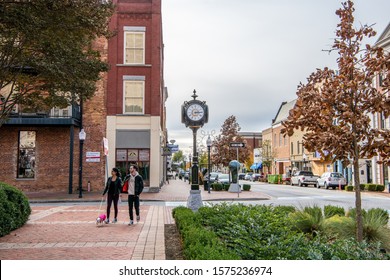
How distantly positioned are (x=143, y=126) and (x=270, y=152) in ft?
116

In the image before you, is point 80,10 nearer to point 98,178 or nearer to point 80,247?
point 80,247

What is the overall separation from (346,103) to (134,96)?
1954 centimetres

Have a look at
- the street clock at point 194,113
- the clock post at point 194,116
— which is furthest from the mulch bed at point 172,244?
the street clock at point 194,113

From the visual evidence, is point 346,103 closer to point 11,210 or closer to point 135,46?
point 11,210

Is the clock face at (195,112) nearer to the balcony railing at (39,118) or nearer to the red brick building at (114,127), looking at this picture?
the balcony railing at (39,118)

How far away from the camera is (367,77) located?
6.04 metres

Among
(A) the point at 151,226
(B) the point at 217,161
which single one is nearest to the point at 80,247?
(A) the point at 151,226

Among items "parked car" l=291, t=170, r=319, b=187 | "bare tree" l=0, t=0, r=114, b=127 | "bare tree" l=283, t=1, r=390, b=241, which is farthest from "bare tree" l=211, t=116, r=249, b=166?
"bare tree" l=283, t=1, r=390, b=241

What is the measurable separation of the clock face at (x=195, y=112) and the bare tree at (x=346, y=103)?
16.2 ft

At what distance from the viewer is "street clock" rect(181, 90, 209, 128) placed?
1100cm

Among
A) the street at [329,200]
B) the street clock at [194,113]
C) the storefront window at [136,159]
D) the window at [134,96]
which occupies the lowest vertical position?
the street at [329,200]

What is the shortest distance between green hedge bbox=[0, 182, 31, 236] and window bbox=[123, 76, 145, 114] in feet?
47.2

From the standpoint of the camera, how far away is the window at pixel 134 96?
24.5 metres

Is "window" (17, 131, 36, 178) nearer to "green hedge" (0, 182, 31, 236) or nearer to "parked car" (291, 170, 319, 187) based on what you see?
"green hedge" (0, 182, 31, 236)
